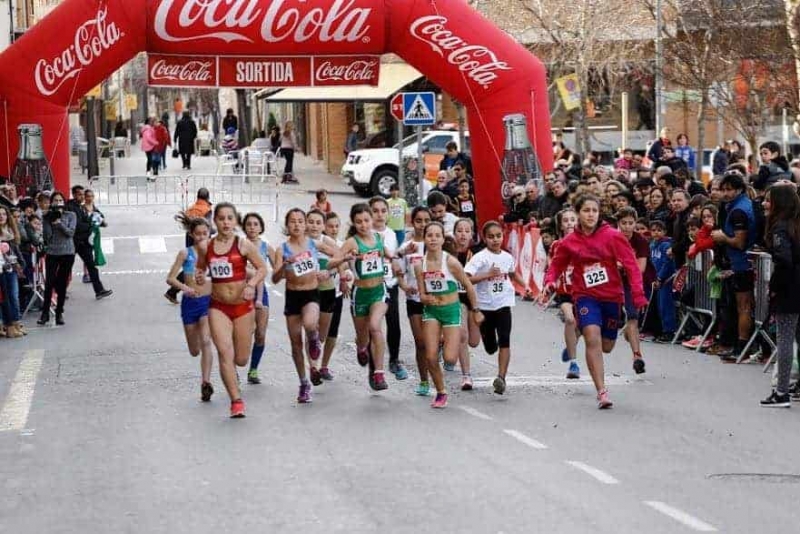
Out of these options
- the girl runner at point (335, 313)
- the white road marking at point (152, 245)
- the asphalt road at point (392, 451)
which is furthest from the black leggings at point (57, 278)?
the white road marking at point (152, 245)

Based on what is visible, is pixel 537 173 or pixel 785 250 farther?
pixel 537 173

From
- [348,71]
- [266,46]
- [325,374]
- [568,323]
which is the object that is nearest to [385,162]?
[348,71]

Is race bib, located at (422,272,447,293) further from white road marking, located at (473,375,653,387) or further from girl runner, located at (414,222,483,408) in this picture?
white road marking, located at (473,375,653,387)

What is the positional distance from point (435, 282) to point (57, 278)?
9.36 metres

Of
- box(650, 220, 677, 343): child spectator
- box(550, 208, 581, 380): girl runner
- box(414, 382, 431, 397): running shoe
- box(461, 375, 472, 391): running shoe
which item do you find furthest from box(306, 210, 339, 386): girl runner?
box(650, 220, 677, 343): child spectator

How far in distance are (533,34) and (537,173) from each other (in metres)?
22.0

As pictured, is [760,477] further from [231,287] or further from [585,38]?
[585,38]

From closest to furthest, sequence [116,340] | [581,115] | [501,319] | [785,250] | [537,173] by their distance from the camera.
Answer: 1. [785,250]
2. [501,319]
3. [116,340]
4. [537,173]
5. [581,115]

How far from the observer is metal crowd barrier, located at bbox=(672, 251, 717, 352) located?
55.2ft

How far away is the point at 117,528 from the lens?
8695 mm

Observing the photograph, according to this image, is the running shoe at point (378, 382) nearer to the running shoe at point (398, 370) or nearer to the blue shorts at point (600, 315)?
the running shoe at point (398, 370)

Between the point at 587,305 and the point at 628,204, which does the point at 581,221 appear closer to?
the point at 587,305

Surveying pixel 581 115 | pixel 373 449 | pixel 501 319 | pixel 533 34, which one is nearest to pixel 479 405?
pixel 501 319

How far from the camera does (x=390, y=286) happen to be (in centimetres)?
1505
